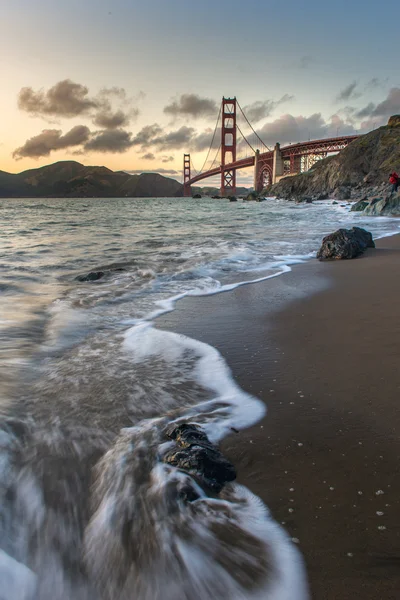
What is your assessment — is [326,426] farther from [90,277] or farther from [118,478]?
[90,277]

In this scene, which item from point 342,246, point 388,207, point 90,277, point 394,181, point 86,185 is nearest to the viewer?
point 90,277

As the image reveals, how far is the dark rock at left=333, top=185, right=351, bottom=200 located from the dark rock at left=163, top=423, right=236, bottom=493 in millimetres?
30782

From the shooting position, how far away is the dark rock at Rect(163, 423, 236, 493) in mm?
1288

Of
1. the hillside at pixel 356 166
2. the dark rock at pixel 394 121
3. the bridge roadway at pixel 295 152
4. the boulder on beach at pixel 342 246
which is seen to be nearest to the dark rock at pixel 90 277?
the boulder on beach at pixel 342 246

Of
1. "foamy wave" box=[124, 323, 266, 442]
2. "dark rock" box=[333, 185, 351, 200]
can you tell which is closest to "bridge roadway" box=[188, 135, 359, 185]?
"dark rock" box=[333, 185, 351, 200]

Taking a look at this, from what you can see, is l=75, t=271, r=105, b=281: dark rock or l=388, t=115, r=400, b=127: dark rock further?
l=388, t=115, r=400, b=127: dark rock

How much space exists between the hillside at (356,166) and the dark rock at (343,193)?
0.34ft

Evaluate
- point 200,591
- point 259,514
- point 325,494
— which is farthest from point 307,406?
point 200,591

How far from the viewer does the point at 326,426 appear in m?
1.53

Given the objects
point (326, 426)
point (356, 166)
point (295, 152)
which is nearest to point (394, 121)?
point (356, 166)

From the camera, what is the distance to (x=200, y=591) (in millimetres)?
957

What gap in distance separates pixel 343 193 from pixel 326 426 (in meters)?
32.3

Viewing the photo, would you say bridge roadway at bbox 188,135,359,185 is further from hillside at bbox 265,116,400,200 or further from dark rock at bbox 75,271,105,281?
dark rock at bbox 75,271,105,281

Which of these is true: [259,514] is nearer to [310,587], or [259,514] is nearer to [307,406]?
[310,587]
